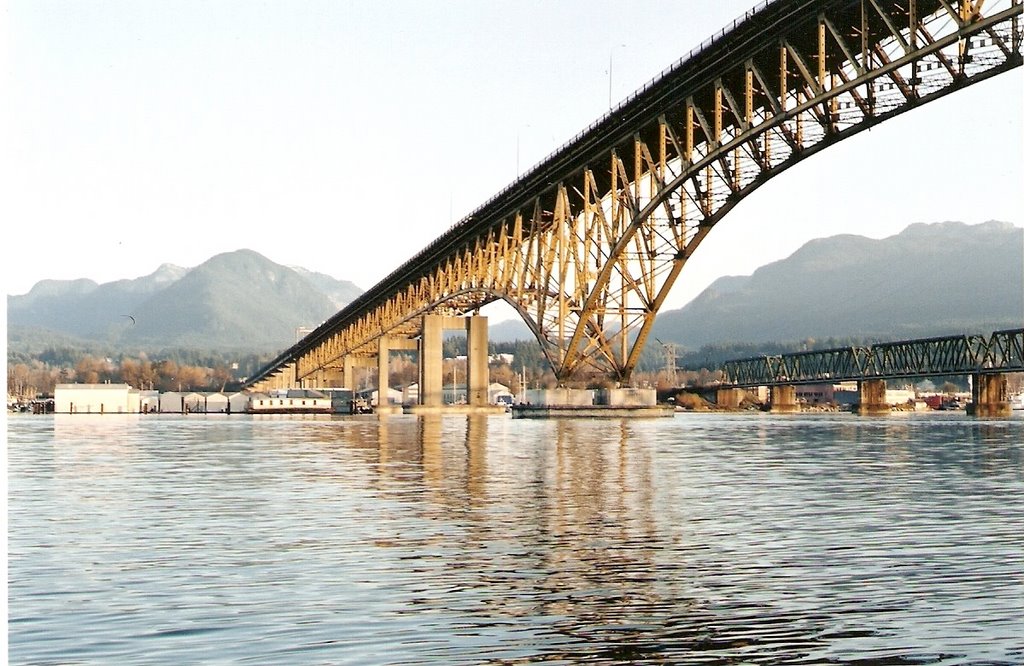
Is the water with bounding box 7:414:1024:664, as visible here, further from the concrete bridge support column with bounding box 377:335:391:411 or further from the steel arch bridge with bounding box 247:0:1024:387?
the concrete bridge support column with bounding box 377:335:391:411

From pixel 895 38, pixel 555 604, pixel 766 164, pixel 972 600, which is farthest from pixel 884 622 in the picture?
pixel 766 164

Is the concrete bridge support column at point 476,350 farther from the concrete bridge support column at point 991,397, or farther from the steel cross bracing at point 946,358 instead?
the concrete bridge support column at point 991,397

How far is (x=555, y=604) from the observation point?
17625mm

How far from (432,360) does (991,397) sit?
63703 mm

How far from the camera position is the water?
50.3 ft

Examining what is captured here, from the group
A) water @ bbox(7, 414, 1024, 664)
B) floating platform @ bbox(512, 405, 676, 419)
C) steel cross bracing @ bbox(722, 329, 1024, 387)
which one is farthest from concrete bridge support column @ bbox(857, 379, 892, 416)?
water @ bbox(7, 414, 1024, 664)

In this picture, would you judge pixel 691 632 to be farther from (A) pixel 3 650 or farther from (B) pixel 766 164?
(B) pixel 766 164

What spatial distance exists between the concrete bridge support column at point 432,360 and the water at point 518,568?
375 ft

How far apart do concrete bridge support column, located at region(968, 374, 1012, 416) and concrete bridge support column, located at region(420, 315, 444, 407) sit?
60.7 m

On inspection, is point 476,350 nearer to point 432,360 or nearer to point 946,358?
point 432,360

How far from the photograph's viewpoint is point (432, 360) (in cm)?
15750

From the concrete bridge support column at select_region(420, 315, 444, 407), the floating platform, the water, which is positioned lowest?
the water

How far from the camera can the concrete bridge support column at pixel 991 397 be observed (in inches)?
6396

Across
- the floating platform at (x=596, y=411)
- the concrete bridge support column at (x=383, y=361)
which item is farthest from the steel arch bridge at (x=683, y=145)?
the concrete bridge support column at (x=383, y=361)
